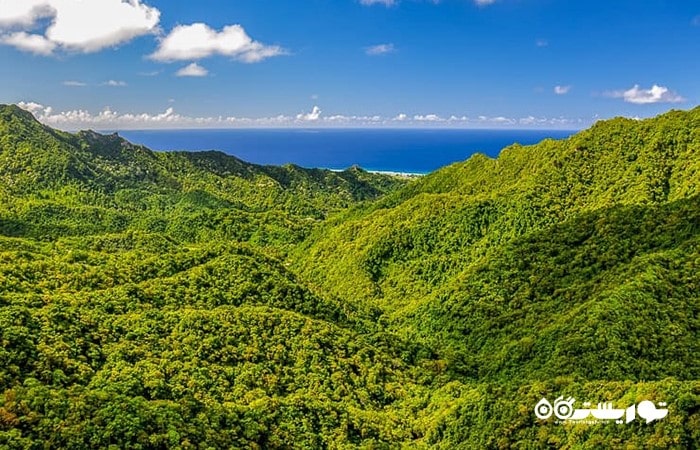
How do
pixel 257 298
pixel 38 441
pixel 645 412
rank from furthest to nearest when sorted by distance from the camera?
pixel 257 298
pixel 645 412
pixel 38 441

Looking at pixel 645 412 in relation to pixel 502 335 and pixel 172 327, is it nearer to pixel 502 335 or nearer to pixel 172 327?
pixel 502 335

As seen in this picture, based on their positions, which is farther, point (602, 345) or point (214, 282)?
point (214, 282)

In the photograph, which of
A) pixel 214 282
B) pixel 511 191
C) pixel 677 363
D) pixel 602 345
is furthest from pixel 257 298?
pixel 511 191

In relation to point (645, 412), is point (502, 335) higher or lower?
lower

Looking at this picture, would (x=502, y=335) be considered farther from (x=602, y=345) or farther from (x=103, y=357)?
(x=103, y=357)

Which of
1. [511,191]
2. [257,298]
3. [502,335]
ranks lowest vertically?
[502,335]

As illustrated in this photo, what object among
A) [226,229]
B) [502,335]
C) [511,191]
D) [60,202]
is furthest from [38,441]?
[60,202]

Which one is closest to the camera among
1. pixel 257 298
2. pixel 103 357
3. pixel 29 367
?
pixel 29 367
